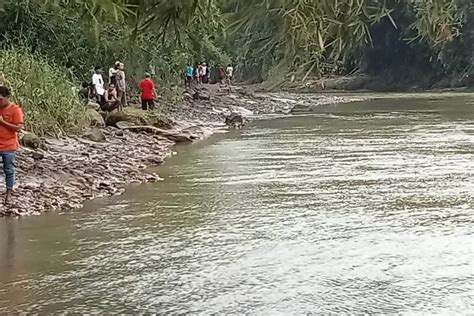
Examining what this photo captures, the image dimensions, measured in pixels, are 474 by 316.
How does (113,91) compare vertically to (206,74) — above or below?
above

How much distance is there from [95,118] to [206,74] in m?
35.4

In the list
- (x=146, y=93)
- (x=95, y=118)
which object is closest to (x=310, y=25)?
(x=95, y=118)

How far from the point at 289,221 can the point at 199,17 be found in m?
5.46

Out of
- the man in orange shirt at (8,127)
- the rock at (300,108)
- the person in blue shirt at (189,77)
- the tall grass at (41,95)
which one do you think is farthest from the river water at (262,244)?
the person in blue shirt at (189,77)

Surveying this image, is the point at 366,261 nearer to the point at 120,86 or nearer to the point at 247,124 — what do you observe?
the point at 120,86

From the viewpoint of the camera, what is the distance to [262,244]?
34.5ft

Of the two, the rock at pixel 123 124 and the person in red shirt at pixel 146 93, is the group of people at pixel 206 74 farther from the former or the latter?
the rock at pixel 123 124

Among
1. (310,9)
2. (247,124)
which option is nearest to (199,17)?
(310,9)

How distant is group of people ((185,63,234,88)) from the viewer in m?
46.6

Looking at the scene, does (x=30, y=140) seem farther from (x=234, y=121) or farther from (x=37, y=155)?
(x=234, y=121)

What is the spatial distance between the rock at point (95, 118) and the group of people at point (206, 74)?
20.7 m

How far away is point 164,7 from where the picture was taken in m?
6.35

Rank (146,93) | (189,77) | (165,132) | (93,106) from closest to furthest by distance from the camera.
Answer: (165,132) < (93,106) < (146,93) < (189,77)

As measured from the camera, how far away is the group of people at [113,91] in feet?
83.5
